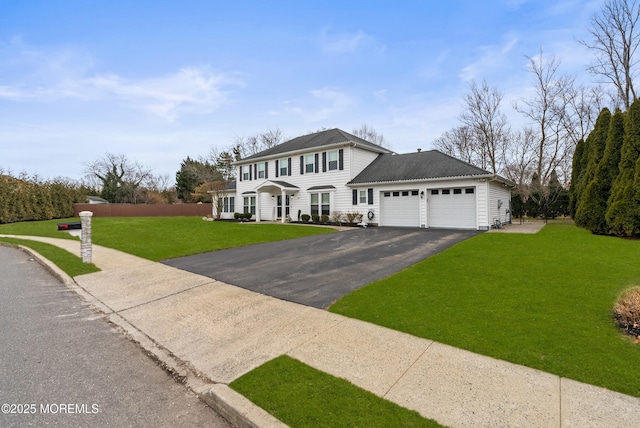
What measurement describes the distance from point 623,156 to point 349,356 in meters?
15.4

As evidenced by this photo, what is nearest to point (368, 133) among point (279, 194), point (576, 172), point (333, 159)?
point (279, 194)

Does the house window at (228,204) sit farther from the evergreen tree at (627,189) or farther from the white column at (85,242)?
the evergreen tree at (627,189)

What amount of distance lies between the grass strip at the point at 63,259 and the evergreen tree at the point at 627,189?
17780 mm

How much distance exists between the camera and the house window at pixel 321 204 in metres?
Answer: 20.9

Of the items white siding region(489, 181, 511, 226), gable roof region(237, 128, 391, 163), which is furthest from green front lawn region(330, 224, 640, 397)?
gable roof region(237, 128, 391, 163)

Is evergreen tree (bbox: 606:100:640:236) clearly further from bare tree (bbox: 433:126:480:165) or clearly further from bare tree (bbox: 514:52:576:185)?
bare tree (bbox: 433:126:480:165)

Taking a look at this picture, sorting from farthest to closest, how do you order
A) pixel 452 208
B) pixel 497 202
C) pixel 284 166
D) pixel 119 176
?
pixel 119 176
pixel 284 166
pixel 497 202
pixel 452 208

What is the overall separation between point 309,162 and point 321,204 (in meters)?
3.33

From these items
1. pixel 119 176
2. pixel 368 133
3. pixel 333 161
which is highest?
pixel 368 133

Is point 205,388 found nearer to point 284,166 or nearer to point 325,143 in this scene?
point 325,143

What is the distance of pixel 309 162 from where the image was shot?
864 inches

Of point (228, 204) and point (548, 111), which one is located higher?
point (548, 111)

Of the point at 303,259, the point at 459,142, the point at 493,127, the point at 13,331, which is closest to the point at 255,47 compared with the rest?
the point at 303,259

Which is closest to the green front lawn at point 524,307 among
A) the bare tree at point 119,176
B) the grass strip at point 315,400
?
the grass strip at point 315,400
